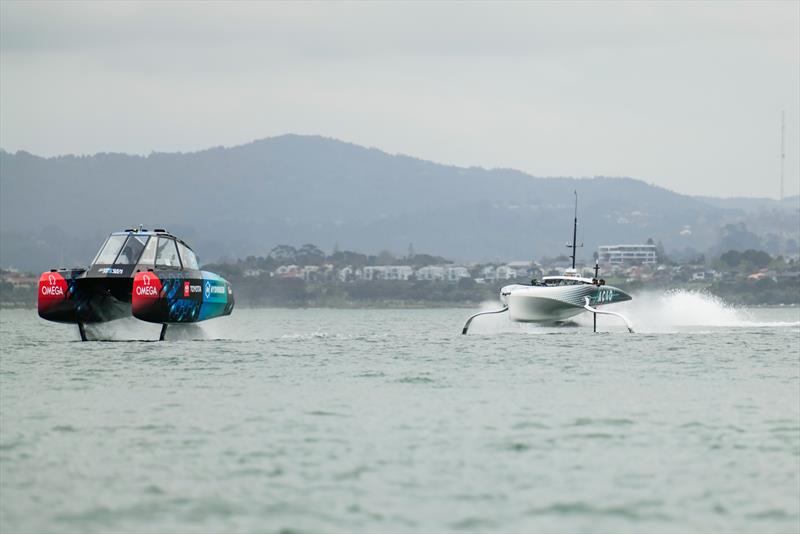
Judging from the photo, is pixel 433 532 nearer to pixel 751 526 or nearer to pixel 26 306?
pixel 751 526

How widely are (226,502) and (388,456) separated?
3352 millimetres

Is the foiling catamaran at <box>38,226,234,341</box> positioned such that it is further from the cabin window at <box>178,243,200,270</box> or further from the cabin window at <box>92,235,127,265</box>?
the cabin window at <box>178,243,200,270</box>

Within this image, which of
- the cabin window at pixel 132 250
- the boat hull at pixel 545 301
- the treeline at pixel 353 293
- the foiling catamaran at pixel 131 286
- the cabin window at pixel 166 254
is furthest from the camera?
the treeline at pixel 353 293

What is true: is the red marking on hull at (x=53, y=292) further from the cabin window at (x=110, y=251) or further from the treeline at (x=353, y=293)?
the treeline at (x=353, y=293)

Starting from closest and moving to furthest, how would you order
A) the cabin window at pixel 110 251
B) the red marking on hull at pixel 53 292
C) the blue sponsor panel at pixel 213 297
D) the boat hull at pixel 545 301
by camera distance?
the red marking on hull at pixel 53 292 → the cabin window at pixel 110 251 → the blue sponsor panel at pixel 213 297 → the boat hull at pixel 545 301

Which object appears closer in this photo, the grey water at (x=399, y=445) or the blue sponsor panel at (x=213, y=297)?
the grey water at (x=399, y=445)

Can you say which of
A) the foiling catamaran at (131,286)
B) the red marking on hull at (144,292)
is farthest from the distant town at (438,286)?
the red marking on hull at (144,292)

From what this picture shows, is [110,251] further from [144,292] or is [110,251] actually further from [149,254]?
[144,292]

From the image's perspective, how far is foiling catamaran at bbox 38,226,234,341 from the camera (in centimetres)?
3788

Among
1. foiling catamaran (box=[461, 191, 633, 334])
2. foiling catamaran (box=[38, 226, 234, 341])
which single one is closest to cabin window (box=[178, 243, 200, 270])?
foiling catamaran (box=[38, 226, 234, 341])

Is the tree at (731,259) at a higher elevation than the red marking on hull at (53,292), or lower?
higher

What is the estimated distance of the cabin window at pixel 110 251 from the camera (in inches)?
1544

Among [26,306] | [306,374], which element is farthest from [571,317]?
[26,306]

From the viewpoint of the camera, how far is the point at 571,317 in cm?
5272
